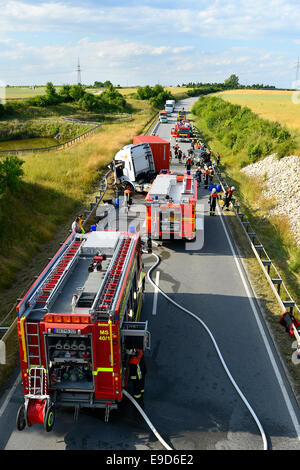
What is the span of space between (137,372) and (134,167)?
692 inches

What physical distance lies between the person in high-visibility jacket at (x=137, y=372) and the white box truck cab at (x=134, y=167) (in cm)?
1693

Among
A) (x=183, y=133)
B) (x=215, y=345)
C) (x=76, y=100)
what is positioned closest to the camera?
(x=215, y=345)

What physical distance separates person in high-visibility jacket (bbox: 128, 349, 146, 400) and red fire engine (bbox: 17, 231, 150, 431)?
140 mm

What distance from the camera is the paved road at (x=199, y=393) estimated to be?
7734 millimetres

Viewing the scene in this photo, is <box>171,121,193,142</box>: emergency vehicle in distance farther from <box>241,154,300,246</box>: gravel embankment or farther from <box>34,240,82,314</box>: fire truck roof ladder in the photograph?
<box>34,240,82,314</box>: fire truck roof ladder

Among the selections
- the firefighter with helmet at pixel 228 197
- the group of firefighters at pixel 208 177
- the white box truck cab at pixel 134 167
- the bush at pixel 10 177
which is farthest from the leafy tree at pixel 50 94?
the firefighter with helmet at pixel 228 197

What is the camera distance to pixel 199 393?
29.5 ft

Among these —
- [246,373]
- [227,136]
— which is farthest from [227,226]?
[227,136]

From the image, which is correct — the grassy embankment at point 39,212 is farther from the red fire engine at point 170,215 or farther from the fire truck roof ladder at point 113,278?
the red fire engine at point 170,215

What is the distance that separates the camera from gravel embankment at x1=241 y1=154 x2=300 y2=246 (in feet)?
71.6

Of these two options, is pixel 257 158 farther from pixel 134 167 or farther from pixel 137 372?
pixel 137 372

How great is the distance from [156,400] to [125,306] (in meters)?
2.25

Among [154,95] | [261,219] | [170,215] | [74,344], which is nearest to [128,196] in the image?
[170,215]
